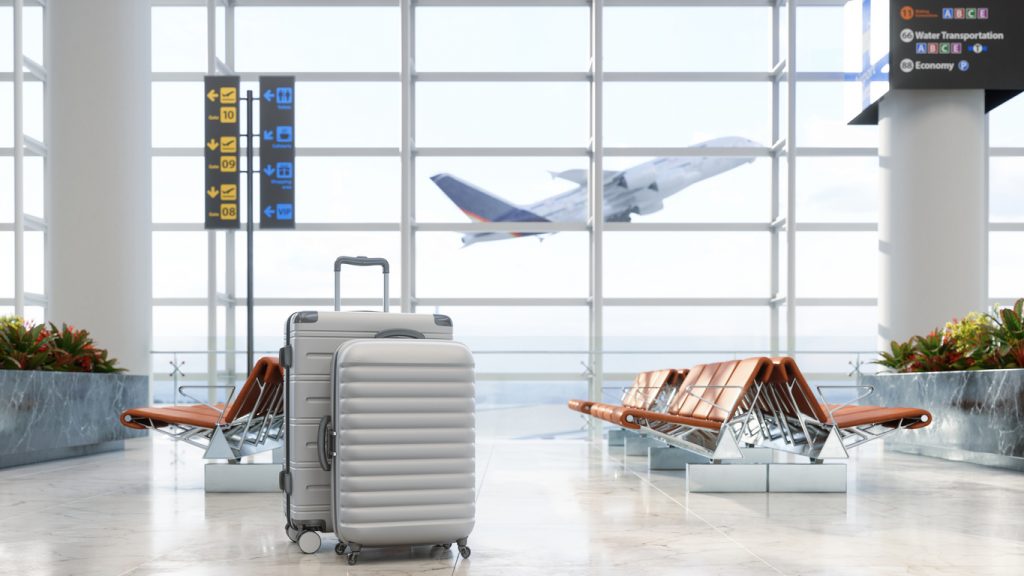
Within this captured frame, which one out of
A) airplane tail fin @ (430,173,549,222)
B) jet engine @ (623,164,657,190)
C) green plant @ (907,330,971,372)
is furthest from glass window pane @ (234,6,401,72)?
green plant @ (907,330,971,372)

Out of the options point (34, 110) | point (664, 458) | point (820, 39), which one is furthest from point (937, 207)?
point (34, 110)

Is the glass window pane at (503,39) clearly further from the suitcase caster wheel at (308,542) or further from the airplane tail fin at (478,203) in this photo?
the suitcase caster wheel at (308,542)

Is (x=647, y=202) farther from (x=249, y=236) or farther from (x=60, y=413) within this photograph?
(x=60, y=413)

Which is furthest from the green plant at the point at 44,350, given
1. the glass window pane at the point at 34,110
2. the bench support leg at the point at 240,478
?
the glass window pane at the point at 34,110

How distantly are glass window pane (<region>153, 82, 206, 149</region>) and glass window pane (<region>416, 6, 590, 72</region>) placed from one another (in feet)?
9.72

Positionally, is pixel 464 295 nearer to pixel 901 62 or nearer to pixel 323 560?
pixel 901 62

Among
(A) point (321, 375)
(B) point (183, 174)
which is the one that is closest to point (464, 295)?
(B) point (183, 174)

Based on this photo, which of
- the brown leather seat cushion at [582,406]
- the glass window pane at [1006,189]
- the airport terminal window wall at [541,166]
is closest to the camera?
the brown leather seat cushion at [582,406]

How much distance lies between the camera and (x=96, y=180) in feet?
40.5

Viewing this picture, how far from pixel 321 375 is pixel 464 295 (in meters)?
9.86

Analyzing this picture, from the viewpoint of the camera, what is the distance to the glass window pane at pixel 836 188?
539 inches

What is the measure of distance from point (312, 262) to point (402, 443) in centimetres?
1043

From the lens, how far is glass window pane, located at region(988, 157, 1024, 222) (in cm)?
1375

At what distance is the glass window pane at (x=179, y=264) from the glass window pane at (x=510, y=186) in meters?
2.87
